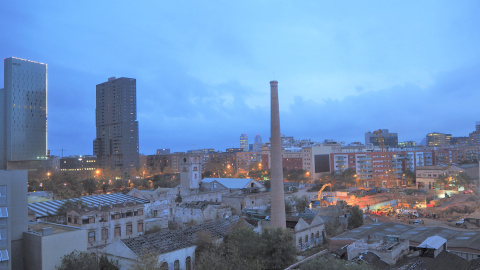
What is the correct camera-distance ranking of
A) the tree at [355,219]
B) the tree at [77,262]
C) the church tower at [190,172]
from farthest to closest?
the church tower at [190,172] → the tree at [355,219] → the tree at [77,262]

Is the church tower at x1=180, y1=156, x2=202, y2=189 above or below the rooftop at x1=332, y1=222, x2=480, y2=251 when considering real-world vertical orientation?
above

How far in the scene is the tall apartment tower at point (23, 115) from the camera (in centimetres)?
7231

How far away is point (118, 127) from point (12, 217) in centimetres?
8068

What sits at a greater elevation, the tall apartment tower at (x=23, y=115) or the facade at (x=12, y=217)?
the tall apartment tower at (x=23, y=115)

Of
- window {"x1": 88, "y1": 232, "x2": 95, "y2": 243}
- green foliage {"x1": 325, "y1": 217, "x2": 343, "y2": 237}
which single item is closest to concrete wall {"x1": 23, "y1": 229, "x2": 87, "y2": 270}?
window {"x1": 88, "y1": 232, "x2": 95, "y2": 243}

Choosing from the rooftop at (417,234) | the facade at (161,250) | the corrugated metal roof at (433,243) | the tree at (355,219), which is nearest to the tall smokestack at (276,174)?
the rooftop at (417,234)

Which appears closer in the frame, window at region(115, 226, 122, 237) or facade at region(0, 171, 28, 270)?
facade at region(0, 171, 28, 270)

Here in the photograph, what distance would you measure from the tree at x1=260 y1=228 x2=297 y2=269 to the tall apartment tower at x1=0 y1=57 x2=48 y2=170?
71.1 m

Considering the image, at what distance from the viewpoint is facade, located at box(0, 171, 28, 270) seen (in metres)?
13.3

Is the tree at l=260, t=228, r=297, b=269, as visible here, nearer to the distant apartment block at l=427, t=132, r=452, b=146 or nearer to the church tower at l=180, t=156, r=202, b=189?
the church tower at l=180, t=156, r=202, b=189

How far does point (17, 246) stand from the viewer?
14570 millimetres

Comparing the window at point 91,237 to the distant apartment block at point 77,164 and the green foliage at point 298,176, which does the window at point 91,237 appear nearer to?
the green foliage at point 298,176

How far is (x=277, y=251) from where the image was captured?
15.9 metres

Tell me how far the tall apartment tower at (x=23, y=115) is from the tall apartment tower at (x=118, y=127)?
684 inches
